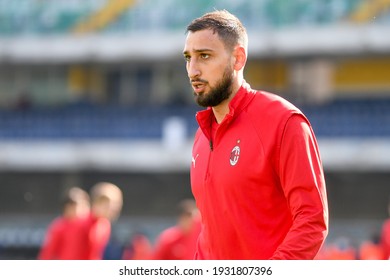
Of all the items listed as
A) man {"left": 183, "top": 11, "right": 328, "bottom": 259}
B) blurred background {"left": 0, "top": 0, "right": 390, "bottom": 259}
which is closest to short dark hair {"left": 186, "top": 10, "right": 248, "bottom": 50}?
man {"left": 183, "top": 11, "right": 328, "bottom": 259}

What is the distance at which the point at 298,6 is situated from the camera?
25.9 meters

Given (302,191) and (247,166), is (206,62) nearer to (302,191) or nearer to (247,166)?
(247,166)

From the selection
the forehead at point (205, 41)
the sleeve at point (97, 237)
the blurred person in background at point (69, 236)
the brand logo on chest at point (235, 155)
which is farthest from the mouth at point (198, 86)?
the sleeve at point (97, 237)

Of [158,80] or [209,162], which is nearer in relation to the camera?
[209,162]

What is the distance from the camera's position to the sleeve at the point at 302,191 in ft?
11.2

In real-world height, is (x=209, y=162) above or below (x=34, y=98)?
above

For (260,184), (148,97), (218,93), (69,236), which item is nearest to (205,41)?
(218,93)

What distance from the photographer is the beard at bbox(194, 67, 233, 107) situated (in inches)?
148

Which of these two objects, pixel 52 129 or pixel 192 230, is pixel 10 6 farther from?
pixel 192 230

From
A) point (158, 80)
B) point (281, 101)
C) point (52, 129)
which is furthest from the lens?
point (158, 80)

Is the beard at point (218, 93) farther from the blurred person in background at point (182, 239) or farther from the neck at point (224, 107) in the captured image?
the blurred person in background at point (182, 239)

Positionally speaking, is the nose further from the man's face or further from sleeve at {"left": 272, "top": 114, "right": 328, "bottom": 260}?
sleeve at {"left": 272, "top": 114, "right": 328, "bottom": 260}
